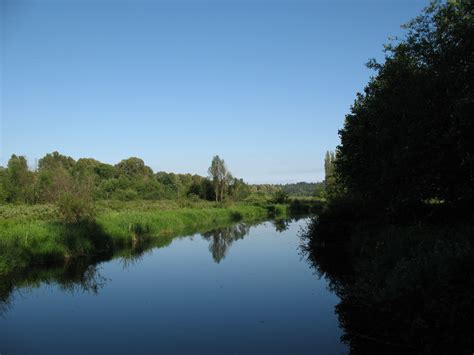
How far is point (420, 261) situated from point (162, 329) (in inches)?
253

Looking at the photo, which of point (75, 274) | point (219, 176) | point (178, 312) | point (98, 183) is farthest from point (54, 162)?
point (178, 312)

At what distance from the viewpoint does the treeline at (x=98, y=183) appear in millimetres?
47916

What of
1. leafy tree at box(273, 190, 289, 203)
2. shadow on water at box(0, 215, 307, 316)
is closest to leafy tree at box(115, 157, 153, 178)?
leafy tree at box(273, 190, 289, 203)

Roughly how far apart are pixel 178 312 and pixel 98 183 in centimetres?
6658

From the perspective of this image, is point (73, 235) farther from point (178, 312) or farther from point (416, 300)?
point (416, 300)

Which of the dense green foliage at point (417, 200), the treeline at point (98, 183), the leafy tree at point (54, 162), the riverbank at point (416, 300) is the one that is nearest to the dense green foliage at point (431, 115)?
the dense green foliage at point (417, 200)

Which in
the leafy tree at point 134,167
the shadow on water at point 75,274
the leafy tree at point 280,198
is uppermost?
the leafy tree at point 134,167

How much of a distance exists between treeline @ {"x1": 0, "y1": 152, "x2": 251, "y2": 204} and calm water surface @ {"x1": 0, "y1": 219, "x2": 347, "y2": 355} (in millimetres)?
11577

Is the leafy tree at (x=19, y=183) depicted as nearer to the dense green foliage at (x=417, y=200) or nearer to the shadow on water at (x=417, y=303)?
the dense green foliage at (x=417, y=200)

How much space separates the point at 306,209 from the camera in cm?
6338

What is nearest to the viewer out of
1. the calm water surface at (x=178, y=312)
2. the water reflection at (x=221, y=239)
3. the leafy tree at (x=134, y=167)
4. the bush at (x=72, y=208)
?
the calm water surface at (x=178, y=312)

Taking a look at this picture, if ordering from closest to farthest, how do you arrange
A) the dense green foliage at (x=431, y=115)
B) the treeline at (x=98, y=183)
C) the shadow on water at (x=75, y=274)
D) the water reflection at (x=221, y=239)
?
the dense green foliage at (x=431, y=115) → the shadow on water at (x=75, y=274) → the water reflection at (x=221, y=239) → the treeline at (x=98, y=183)

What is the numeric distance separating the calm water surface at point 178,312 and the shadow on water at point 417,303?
758mm

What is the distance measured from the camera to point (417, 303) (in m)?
7.64
